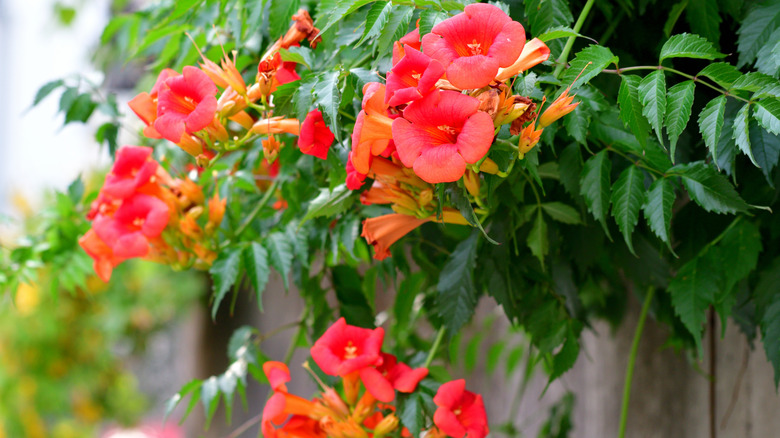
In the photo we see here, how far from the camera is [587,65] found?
0.52 m

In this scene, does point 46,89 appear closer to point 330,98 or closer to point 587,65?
point 330,98

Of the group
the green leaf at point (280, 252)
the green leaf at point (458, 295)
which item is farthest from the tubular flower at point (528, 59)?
the green leaf at point (280, 252)

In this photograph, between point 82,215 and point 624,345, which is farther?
point 624,345

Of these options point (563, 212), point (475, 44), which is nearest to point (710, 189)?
point (563, 212)

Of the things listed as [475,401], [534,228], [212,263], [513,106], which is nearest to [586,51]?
[513,106]

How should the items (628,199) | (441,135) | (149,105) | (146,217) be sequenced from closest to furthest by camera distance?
1. (441,135)
2. (628,199)
3. (149,105)
4. (146,217)

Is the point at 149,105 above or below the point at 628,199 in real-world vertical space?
above

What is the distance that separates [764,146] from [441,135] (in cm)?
30

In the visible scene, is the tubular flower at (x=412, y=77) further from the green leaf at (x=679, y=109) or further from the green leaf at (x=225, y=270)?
the green leaf at (x=225, y=270)

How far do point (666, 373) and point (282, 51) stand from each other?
91 centimetres

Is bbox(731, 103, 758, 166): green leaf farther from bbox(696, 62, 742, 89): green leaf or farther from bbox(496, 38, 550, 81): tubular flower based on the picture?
bbox(496, 38, 550, 81): tubular flower

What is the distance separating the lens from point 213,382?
0.91m

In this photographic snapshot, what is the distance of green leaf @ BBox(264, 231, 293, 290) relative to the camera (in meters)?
0.78

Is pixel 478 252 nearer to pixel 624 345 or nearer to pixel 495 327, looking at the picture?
pixel 624 345
